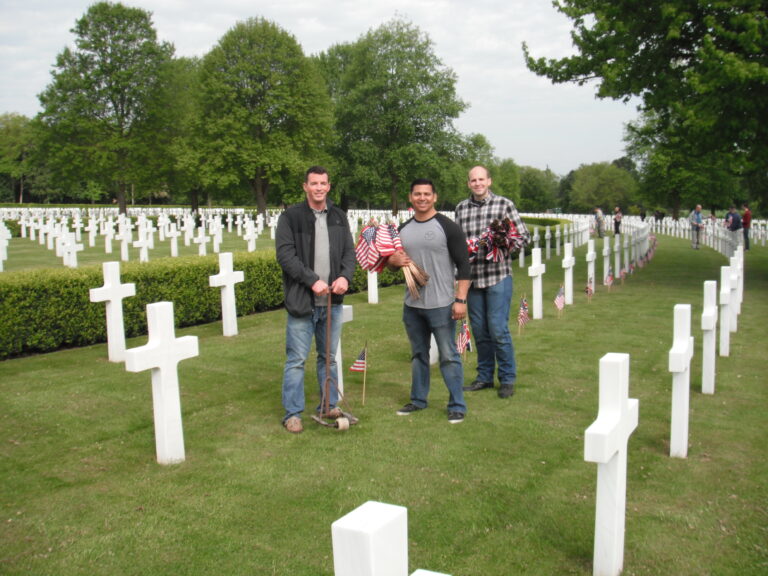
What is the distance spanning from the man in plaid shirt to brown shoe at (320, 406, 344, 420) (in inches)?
59.1

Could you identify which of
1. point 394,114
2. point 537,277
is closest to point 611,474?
point 537,277

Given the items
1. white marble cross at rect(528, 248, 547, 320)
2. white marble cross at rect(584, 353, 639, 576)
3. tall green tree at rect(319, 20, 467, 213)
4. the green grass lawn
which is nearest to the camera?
white marble cross at rect(584, 353, 639, 576)

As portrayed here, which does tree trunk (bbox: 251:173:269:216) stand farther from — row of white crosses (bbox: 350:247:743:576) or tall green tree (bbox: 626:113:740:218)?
row of white crosses (bbox: 350:247:743:576)

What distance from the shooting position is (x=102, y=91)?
40.9 m

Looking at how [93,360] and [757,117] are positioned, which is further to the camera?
[757,117]

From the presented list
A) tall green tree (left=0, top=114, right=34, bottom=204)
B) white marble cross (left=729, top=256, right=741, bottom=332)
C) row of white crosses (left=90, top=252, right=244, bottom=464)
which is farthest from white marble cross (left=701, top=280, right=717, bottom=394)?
tall green tree (left=0, top=114, right=34, bottom=204)

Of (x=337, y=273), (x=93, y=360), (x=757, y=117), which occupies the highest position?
(x=757, y=117)

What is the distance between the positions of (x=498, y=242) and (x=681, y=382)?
2073 mm

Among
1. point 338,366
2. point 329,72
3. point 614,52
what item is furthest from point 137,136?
point 338,366

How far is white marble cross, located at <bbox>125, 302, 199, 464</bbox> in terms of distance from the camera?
4480mm

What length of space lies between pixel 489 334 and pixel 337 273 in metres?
1.75

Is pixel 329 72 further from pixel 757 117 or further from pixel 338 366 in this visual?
pixel 338 366

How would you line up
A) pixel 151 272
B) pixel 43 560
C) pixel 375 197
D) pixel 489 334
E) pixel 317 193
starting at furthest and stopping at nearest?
pixel 375 197 < pixel 151 272 < pixel 489 334 < pixel 317 193 < pixel 43 560

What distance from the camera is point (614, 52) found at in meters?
14.6
